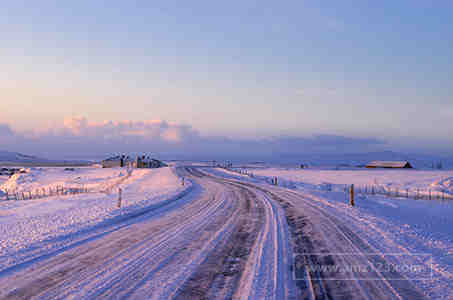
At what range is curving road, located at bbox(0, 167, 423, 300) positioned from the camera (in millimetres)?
5645

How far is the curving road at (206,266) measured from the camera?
5.64 m

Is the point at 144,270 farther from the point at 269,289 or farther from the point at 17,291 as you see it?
the point at 269,289

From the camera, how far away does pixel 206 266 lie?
7070 millimetres

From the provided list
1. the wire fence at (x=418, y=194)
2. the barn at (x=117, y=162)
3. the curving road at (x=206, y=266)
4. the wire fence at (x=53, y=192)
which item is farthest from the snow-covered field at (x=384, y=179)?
the barn at (x=117, y=162)

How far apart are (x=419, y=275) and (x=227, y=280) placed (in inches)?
155

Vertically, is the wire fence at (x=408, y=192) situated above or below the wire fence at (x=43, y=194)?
above

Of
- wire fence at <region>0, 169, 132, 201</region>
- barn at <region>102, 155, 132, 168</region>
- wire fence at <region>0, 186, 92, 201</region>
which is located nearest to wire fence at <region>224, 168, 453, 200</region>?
wire fence at <region>0, 169, 132, 201</region>

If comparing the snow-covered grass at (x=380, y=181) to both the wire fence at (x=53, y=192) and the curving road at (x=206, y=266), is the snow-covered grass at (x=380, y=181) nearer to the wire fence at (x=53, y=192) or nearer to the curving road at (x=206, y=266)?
the wire fence at (x=53, y=192)

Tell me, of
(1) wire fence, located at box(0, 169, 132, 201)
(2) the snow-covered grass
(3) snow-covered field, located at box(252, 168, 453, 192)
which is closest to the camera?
(1) wire fence, located at box(0, 169, 132, 201)

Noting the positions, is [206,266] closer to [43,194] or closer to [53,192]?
[43,194]

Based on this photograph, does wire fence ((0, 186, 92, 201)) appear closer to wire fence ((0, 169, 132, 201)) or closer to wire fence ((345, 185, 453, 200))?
wire fence ((0, 169, 132, 201))

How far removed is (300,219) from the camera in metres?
13.3

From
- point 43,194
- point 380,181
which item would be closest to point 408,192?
point 380,181

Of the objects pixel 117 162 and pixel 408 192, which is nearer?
pixel 408 192
